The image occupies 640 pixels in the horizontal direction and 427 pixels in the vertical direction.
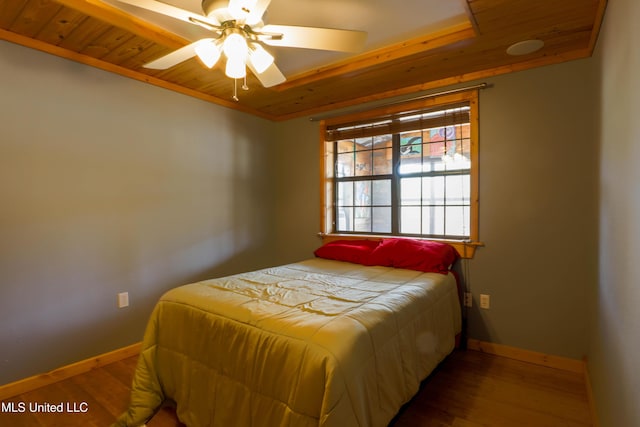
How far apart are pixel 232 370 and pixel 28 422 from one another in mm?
1369

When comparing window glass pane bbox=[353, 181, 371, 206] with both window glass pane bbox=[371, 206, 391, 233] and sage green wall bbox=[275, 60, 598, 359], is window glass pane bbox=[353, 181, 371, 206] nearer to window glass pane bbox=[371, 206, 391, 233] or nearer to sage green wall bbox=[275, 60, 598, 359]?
window glass pane bbox=[371, 206, 391, 233]

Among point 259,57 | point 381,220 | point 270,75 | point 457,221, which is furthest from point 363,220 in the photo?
point 259,57

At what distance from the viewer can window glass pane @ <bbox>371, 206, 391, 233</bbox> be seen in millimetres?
3471

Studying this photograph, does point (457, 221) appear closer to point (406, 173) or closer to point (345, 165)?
point (406, 173)

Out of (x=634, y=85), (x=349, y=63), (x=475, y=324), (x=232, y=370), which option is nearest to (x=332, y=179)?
(x=349, y=63)

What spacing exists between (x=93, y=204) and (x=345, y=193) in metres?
2.42

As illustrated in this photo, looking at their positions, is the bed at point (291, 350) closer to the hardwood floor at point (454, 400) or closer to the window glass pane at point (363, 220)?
the hardwood floor at point (454, 400)

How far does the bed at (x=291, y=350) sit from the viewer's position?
1312mm

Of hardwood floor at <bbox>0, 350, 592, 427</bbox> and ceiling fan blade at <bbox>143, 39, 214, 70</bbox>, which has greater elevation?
ceiling fan blade at <bbox>143, 39, 214, 70</bbox>

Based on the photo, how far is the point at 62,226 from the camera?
2.39 meters

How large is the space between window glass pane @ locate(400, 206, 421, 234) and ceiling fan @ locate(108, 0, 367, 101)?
1886 mm

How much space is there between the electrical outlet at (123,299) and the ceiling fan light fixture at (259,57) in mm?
2110

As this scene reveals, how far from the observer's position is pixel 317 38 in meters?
1.72

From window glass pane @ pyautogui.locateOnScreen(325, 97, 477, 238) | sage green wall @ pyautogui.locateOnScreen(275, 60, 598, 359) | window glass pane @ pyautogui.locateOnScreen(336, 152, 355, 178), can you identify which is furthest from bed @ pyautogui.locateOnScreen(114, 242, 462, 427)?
window glass pane @ pyautogui.locateOnScreen(336, 152, 355, 178)
